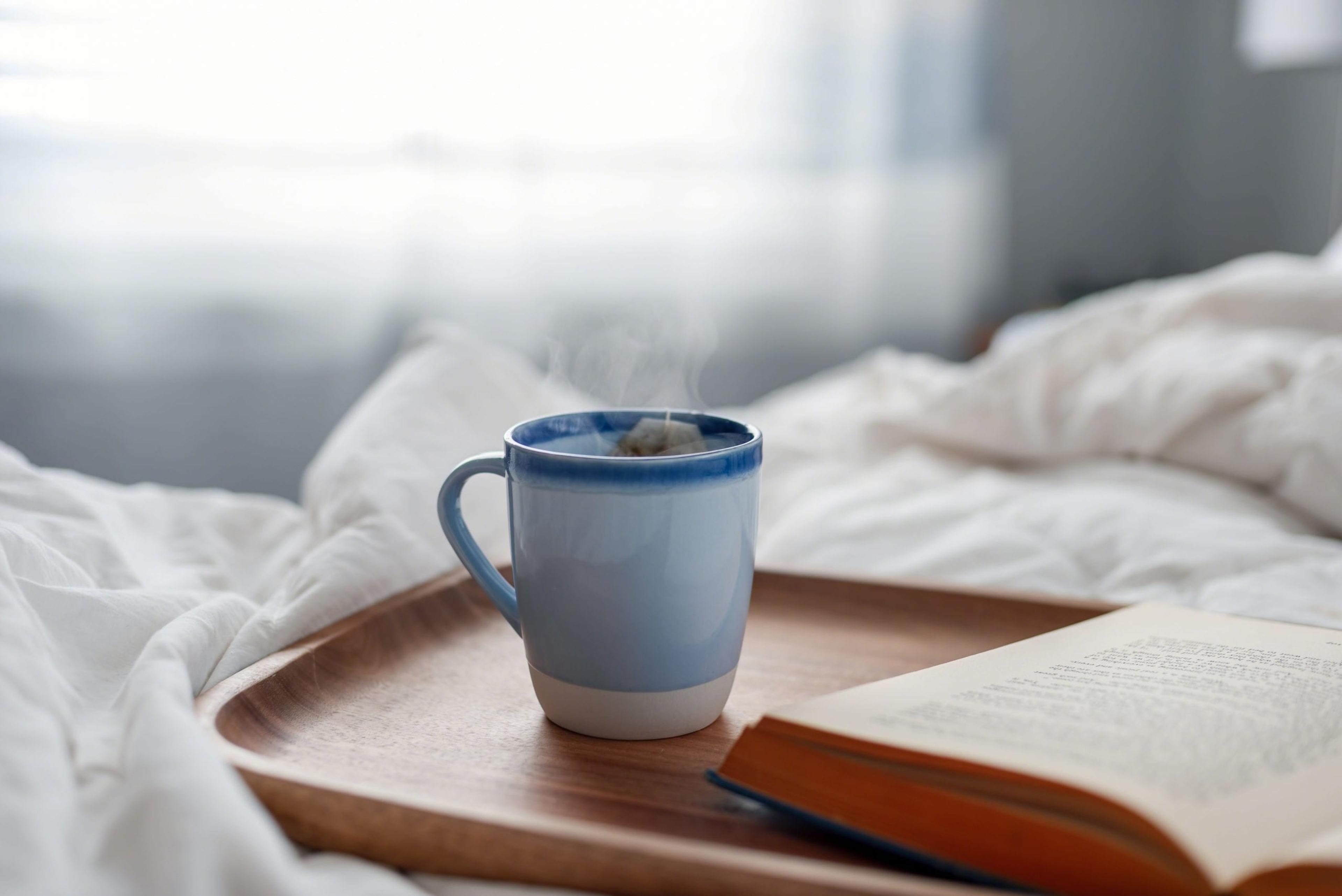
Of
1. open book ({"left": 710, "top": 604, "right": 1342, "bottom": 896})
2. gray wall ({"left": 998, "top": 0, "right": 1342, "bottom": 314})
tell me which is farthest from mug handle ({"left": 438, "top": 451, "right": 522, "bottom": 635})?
gray wall ({"left": 998, "top": 0, "right": 1342, "bottom": 314})

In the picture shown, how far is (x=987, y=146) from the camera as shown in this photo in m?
2.36

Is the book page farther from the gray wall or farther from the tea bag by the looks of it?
the gray wall

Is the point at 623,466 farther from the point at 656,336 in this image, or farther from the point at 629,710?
the point at 656,336

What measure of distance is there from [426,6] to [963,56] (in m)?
1.10

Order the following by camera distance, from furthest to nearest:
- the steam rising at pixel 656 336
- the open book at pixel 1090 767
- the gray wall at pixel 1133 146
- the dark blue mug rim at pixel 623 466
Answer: the gray wall at pixel 1133 146 → the steam rising at pixel 656 336 → the dark blue mug rim at pixel 623 466 → the open book at pixel 1090 767

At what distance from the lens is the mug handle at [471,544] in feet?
1.66

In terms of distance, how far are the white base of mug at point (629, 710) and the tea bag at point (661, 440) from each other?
4.0 inches

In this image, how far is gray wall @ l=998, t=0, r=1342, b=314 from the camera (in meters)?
2.33

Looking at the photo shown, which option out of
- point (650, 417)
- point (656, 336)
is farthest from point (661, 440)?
point (656, 336)

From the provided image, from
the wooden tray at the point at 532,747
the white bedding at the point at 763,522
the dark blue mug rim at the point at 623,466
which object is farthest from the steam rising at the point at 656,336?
the dark blue mug rim at the point at 623,466

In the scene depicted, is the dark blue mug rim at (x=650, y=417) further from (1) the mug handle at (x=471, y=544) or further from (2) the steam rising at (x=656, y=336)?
(2) the steam rising at (x=656, y=336)

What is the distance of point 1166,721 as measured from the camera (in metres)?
Answer: 0.38

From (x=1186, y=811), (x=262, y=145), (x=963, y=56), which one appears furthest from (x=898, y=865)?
(x=963, y=56)

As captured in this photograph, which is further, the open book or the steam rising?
the steam rising
